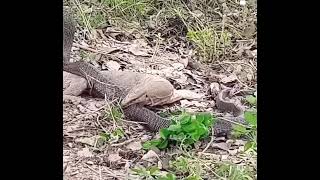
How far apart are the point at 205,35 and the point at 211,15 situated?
81 millimetres

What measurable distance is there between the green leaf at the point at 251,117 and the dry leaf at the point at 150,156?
1.19ft

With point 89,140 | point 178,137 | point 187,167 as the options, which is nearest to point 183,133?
point 178,137

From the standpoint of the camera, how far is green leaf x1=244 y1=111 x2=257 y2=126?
2.11 meters

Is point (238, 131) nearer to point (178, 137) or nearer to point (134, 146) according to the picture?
point (178, 137)

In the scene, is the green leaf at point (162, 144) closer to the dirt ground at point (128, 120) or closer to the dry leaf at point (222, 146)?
the dirt ground at point (128, 120)

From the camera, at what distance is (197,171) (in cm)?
207

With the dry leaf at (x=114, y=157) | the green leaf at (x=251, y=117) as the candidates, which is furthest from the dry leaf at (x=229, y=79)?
the dry leaf at (x=114, y=157)

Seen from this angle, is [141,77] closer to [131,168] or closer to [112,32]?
[112,32]

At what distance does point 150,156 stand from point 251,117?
1.32 feet

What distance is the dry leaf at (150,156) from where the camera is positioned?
2078 millimetres

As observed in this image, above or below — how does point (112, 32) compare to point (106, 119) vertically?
above

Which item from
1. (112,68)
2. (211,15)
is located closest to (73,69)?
(112,68)

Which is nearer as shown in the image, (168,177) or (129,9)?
(168,177)

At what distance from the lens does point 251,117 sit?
6.94 feet
